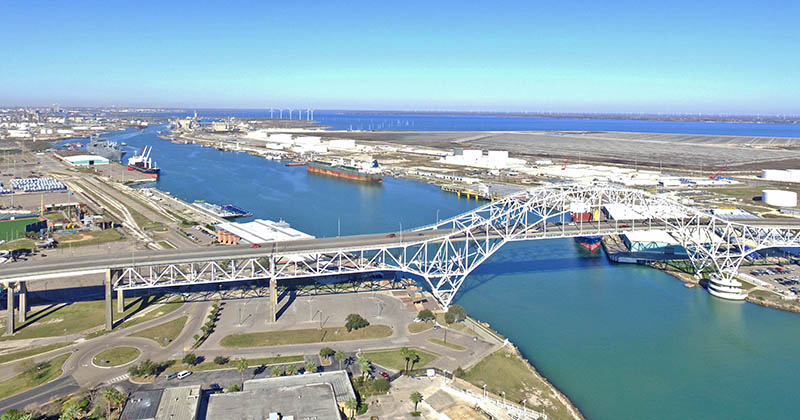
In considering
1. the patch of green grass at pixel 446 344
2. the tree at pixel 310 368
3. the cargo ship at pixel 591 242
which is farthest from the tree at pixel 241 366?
the cargo ship at pixel 591 242

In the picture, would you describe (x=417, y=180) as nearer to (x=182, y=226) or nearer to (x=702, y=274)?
(x=182, y=226)

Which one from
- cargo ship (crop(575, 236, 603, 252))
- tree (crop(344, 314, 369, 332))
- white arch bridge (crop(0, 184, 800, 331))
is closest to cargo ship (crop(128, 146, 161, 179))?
white arch bridge (crop(0, 184, 800, 331))

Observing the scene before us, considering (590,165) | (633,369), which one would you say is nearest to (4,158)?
(590,165)

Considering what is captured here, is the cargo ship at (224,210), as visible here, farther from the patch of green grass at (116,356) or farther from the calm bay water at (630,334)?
the patch of green grass at (116,356)

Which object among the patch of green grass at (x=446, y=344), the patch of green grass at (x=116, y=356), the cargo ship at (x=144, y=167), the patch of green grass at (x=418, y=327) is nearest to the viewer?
the patch of green grass at (x=116, y=356)

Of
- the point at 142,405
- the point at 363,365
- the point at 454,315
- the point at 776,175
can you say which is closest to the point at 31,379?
the point at 142,405

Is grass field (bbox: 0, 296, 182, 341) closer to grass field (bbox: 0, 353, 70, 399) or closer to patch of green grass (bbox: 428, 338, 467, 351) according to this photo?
grass field (bbox: 0, 353, 70, 399)

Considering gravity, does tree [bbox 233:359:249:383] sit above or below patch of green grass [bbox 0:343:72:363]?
above
